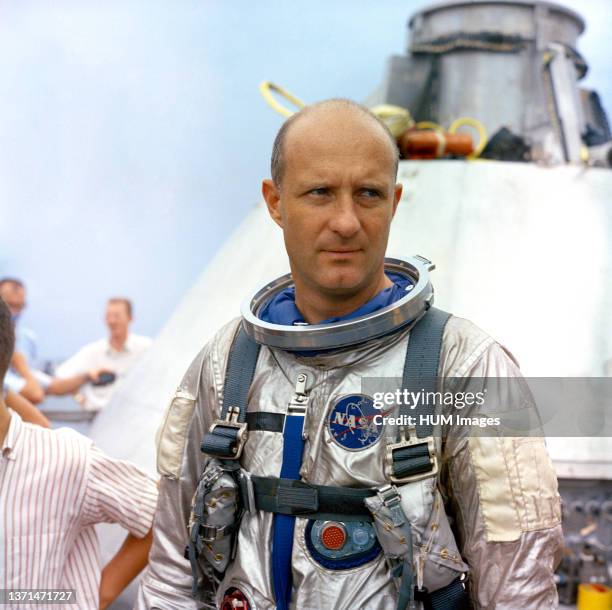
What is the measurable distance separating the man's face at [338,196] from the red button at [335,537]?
26cm

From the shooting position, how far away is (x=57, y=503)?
1.31 meters

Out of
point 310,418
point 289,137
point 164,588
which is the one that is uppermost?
point 289,137

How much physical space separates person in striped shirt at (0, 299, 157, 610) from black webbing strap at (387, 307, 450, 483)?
52 centimetres

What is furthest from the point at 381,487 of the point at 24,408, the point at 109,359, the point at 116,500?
the point at 109,359

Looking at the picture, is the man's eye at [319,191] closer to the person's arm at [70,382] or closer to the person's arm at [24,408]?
the person's arm at [24,408]

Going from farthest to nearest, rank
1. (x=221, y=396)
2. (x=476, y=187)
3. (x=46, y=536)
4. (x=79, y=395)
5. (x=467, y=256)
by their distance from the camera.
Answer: (x=79, y=395), (x=476, y=187), (x=467, y=256), (x=46, y=536), (x=221, y=396)

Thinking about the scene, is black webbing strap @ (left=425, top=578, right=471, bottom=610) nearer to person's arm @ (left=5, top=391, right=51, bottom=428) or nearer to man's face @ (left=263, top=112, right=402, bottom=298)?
man's face @ (left=263, top=112, right=402, bottom=298)

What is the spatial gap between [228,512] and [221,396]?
136 mm

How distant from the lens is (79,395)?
2.89 meters

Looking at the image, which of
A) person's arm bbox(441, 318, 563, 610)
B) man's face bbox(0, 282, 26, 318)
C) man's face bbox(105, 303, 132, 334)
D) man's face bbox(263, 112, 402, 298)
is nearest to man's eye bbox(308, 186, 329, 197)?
man's face bbox(263, 112, 402, 298)

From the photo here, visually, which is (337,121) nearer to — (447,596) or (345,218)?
(345,218)

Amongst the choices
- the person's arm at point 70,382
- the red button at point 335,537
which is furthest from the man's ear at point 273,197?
the person's arm at point 70,382

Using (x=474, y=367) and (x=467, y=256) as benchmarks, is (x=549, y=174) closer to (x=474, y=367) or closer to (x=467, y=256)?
(x=467, y=256)

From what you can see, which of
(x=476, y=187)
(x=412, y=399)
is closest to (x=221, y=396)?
(x=412, y=399)
